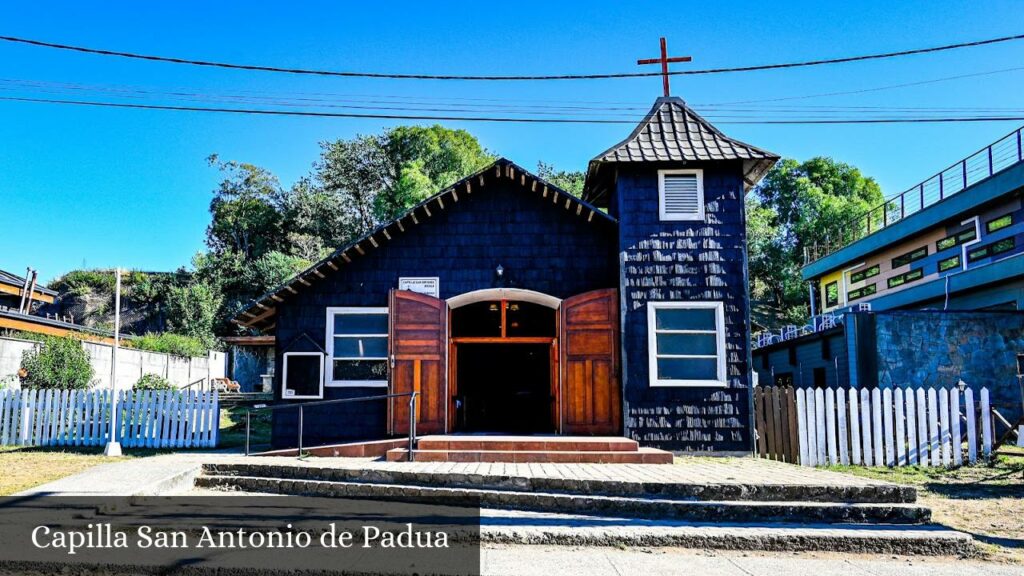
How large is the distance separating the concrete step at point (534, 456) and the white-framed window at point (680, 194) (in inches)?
166

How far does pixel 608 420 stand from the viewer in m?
12.2

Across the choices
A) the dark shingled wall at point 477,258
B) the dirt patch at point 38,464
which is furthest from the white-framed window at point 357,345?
the dirt patch at point 38,464

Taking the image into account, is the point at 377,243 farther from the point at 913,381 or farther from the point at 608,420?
the point at 913,381

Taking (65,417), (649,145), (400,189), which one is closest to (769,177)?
(400,189)

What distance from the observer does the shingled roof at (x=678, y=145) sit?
12.2 meters

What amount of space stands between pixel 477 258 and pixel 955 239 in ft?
61.8

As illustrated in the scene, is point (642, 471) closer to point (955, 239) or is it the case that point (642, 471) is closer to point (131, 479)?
point (131, 479)

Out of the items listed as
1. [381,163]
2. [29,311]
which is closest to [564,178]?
[381,163]

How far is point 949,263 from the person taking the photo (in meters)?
23.8

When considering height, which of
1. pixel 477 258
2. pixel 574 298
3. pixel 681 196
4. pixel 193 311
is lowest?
pixel 574 298

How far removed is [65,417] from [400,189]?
80.6 feet

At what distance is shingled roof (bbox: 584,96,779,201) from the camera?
12219 millimetres

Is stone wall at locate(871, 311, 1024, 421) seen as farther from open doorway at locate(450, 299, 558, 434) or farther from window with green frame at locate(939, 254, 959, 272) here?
open doorway at locate(450, 299, 558, 434)

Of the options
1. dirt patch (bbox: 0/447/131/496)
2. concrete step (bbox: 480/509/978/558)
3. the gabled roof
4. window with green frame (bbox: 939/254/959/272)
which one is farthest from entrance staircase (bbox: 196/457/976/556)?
window with green frame (bbox: 939/254/959/272)
